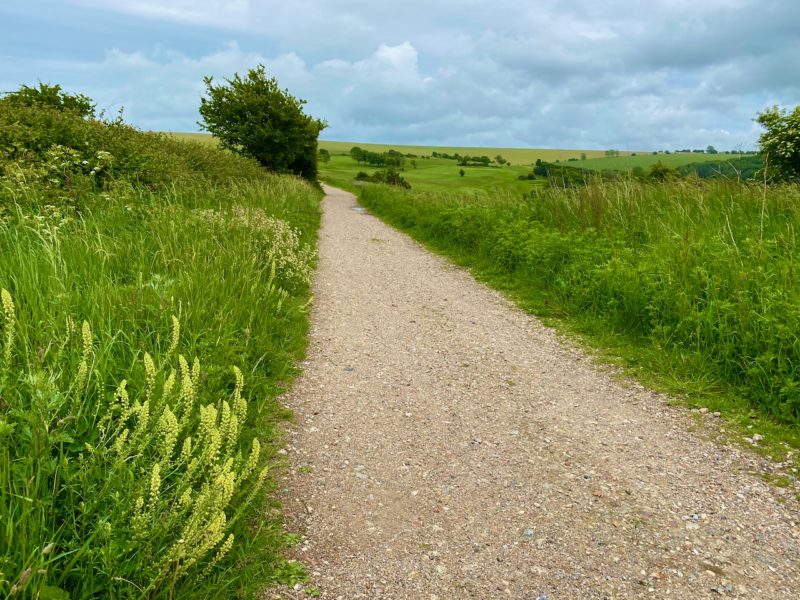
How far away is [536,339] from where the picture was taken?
266 inches

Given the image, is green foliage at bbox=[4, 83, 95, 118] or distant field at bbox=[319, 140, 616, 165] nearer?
green foliage at bbox=[4, 83, 95, 118]

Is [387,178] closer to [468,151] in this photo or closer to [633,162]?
[633,162]

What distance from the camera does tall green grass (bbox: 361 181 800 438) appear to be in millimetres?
5156

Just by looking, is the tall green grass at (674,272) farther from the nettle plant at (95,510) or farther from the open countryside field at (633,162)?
the nettle plant at (95,510)

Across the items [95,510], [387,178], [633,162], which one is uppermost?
[387,178]

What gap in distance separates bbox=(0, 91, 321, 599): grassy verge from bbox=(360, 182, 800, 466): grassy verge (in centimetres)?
393

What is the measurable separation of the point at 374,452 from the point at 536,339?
3388 millimetres

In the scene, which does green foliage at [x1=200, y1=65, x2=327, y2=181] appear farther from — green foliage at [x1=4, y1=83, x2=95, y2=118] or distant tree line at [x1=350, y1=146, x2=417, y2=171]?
distant tree line at [x1=350, y1=146, x2=417, y2=171]

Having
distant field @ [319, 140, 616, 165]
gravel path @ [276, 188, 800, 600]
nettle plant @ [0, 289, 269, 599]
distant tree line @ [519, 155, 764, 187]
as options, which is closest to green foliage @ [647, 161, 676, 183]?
distant tree line @ [519, 155, 764, 187]

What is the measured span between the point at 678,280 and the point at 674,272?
0.68ft

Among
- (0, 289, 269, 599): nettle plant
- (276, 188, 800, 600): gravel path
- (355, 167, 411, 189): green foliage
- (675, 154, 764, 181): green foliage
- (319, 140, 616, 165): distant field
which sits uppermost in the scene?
(319, 140, 616, 165): distant field

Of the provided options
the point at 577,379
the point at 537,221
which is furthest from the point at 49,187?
the point at 537,221

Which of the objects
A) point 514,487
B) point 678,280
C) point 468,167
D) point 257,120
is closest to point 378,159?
point 468,167

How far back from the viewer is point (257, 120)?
34844mm
